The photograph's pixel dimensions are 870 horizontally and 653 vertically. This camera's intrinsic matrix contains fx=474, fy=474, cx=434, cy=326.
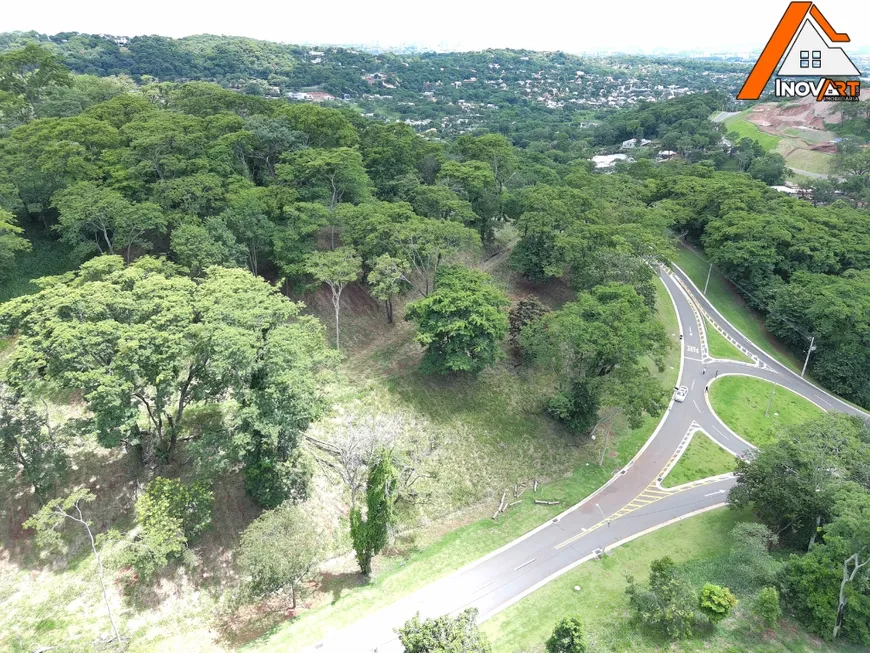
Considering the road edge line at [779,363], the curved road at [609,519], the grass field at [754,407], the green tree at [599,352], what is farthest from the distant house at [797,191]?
the green tree at [599,352]

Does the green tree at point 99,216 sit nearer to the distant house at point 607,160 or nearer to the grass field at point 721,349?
the grass field at point 721,349

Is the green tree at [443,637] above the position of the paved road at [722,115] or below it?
below

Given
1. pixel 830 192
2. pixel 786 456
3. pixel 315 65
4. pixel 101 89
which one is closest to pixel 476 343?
pixel 786 456

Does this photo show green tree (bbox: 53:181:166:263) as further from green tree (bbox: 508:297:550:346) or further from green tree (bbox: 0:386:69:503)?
green tree (bbox: 508:297:550:346)

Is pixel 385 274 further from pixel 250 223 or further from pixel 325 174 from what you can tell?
pixel 325 174

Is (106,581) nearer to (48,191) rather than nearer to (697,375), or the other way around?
(48,191)

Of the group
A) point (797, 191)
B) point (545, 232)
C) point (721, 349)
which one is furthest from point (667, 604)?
point (797, 191)
